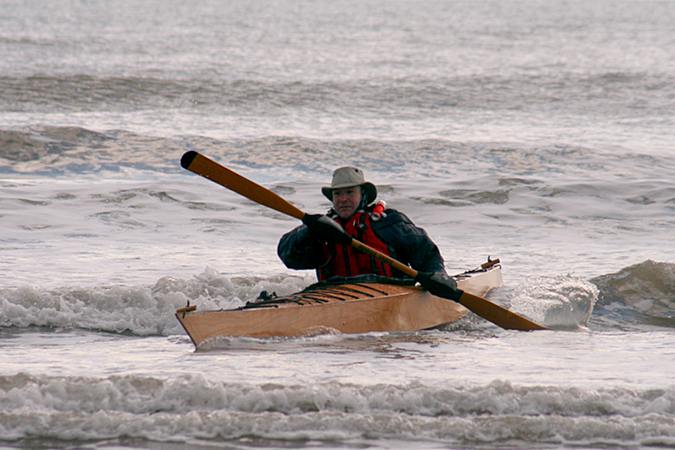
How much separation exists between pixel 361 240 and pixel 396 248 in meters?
0.31

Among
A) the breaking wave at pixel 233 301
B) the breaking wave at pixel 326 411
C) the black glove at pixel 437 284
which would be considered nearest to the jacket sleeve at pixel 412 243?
the black glove at pixel 437 284

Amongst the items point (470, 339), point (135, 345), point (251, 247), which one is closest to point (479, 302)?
point (470, 339)

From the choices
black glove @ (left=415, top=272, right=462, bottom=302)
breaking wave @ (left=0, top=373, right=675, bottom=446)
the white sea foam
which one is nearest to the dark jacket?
black glove @ (left=415, top=272, right=462, bottom=302)

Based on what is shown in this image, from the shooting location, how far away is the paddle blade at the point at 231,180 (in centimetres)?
798

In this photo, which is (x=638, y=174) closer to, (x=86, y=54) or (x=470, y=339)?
(x=470, y=339)

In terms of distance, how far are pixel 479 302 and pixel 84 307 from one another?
3040mm

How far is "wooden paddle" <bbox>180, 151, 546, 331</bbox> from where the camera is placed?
7.93 metres

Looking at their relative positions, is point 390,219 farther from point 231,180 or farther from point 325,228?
point 231,180

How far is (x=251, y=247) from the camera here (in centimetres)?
1219

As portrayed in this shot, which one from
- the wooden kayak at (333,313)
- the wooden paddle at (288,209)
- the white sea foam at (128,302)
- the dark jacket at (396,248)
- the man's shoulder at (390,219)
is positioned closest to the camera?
the wooden kayak at (333,313)

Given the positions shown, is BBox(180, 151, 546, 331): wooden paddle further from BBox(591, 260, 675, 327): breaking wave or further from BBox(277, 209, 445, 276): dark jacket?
BBox(591, 260, 675, 327): breaking wave

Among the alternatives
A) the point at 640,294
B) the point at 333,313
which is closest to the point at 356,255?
the point at 333,313

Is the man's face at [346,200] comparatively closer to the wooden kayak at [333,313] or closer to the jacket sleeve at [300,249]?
the jacket sleeve at [300,249]

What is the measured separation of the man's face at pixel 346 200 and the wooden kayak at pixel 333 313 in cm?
45
